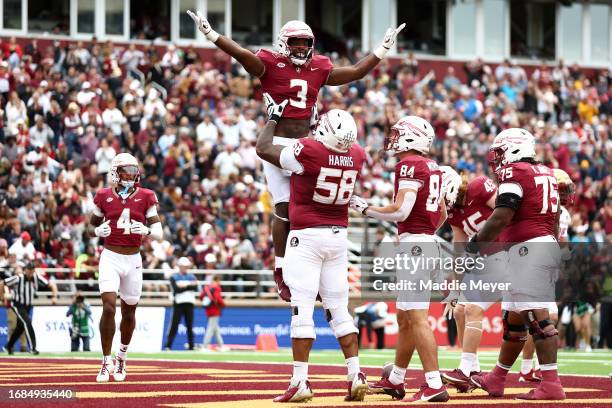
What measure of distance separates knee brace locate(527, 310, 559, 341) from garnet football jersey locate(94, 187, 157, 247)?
461 centimetres

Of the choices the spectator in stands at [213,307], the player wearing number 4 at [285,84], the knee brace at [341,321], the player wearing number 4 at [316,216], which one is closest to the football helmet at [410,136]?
the player wearing number 4 at [316,216]

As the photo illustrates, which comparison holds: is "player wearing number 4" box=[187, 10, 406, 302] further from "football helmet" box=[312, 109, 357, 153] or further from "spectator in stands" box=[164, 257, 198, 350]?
"spectator in stands" box=[164, 257, 198, 350]

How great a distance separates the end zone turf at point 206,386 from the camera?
9617mm

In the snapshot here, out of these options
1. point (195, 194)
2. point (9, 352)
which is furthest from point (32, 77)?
point (9, 352)

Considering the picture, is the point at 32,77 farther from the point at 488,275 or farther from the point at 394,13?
the point at 488,275

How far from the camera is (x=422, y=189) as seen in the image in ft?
34.0

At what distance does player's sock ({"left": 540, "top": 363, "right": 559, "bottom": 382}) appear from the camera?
33.8 ft

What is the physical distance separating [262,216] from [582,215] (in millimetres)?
7299

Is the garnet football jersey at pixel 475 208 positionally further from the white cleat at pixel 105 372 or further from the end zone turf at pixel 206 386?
the white cleat at pixel 105 372

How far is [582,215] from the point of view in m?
29.1

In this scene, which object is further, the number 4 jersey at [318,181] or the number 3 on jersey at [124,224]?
the number 3 on jersey at [124,224]

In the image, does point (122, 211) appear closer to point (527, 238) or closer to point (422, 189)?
point (422, 189)

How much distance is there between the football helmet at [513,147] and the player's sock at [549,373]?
1682 mm

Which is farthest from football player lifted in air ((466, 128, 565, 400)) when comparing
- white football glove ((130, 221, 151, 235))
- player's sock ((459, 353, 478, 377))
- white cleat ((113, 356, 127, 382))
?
white football glove ((130, 221, 151, 235))
